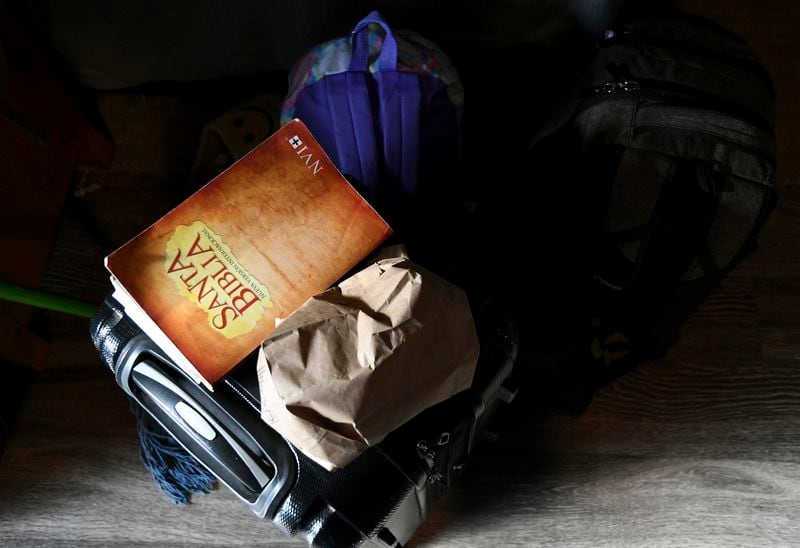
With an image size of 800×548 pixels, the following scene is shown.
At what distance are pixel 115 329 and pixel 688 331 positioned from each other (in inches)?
36.5

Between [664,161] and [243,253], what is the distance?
0.56 meters

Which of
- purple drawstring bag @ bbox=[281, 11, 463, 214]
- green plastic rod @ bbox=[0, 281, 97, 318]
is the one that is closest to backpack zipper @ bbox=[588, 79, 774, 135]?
purple drawstring bag @ bbox=[281, 11, 463, 214]

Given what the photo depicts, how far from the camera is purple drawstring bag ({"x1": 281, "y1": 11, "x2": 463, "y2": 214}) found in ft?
3.18

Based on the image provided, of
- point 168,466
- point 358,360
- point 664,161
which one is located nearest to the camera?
point 358,360

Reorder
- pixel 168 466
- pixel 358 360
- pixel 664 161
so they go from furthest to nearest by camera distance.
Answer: pixel 168 466, pixel 664 161, pixel 358 360

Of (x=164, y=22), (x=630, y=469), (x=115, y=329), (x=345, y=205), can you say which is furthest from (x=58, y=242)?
(x=630, y=469)

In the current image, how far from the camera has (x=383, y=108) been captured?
98 centimetres

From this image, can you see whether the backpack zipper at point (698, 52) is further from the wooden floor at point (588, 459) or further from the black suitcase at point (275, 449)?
the black suitcase at point (275, 449)

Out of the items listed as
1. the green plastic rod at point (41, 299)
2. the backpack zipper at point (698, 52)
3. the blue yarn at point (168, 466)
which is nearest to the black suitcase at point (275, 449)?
the green plastic rod at point (41, 299)

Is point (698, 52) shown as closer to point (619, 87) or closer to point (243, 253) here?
point (619, 87)

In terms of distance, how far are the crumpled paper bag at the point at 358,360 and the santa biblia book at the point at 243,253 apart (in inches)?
2.6

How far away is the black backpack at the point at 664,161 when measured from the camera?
36.1 inches

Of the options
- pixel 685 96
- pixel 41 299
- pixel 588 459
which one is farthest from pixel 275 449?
pixel 685 96

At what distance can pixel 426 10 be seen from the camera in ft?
→ 3.70
